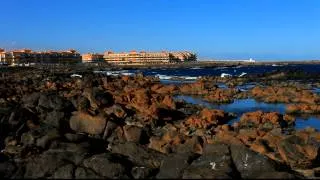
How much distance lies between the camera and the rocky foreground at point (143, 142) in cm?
1666

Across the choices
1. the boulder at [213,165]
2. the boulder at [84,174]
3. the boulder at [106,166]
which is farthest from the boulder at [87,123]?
the boulder at [84,174]

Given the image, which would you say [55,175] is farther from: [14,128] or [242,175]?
[14,128]

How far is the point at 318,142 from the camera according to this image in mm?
21344

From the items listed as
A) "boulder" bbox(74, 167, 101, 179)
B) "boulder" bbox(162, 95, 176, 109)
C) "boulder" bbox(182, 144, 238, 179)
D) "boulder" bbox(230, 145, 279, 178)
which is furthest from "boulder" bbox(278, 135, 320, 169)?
"boulder" bbox(162, 95, 176, 109)

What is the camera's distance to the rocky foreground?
1666 cm

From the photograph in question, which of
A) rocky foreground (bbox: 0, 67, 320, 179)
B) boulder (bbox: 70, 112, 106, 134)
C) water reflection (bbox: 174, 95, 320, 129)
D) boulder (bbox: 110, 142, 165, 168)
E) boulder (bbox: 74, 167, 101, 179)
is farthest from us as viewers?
water reflection (bbox: 174, 95, 320, 129)

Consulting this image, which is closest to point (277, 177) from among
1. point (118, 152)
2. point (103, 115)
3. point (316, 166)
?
point (316, 166)

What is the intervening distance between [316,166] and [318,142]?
2.11m

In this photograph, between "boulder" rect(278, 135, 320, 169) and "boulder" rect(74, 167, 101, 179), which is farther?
"boulder" rect(278, 135, 320, 169)

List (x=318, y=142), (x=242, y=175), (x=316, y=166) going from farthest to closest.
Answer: (x=318, y=142) → (x=316, y=166) → (x=242, y=175)

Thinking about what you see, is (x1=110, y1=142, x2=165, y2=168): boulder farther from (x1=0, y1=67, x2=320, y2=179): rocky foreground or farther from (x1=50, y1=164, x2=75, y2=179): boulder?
(x1=50, y1=164, x2=75, y2=179): boulder

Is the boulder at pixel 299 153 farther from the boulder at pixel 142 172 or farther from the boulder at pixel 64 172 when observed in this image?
the boulder at pixel 64 172

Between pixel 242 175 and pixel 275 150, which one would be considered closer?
pixel 242 175

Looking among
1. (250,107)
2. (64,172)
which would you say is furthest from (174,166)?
(250,107)
